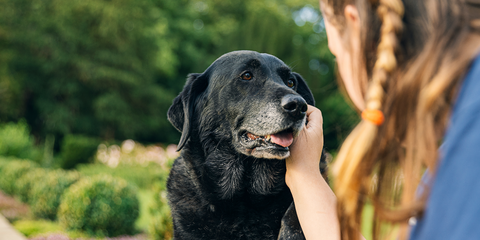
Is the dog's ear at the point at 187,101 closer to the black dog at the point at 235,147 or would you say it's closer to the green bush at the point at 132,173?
the black dog at the point at 235,147

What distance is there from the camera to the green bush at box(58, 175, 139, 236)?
632cm

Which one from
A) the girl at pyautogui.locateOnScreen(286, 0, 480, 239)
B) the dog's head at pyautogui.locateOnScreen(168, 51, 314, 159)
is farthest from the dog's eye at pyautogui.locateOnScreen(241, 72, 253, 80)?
the girl at pyautogui.locateOnScreen(286, 0, 480, 239)

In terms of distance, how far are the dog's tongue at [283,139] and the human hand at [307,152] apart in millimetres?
59

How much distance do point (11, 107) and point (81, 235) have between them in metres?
20.7

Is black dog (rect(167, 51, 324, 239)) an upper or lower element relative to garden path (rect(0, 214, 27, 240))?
upper

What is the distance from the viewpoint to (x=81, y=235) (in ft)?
20.5

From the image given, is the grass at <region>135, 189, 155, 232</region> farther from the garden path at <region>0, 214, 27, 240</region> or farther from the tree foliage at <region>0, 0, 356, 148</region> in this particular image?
the tree foliage at <region>0, 0, 356, 148</region>

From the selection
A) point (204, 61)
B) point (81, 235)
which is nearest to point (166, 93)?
point (204, 61)

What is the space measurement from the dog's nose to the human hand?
6 cm

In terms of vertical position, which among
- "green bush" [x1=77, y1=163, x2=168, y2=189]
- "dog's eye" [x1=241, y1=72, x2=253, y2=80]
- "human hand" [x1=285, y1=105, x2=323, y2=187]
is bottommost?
"green bush" [x1=77, y1=163, x2=168, y2=189]

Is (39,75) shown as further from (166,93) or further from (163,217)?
(163,217)

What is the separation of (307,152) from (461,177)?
1.16 metres

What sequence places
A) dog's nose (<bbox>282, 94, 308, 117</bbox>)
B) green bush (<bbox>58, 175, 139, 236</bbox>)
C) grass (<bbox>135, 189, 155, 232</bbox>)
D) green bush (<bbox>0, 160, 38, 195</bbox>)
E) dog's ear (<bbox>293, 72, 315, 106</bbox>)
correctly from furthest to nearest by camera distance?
green bush (<bbox>0, 160, 38, 195</bbox>) → grass (<bbox>135, 189, 155, 232</bbox>) → green bush (<bbox>58, 175, 139, 236</bbox>) → dog's ear (<bbox>293, 72, 315, 106</bbox>) → dog's nose (<bbox>282, 94, 308, 117</bbox>)

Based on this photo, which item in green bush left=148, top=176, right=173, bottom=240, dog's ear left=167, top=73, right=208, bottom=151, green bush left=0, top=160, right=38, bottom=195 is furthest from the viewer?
green bush left=0, top=160, right=38, bottom=195
